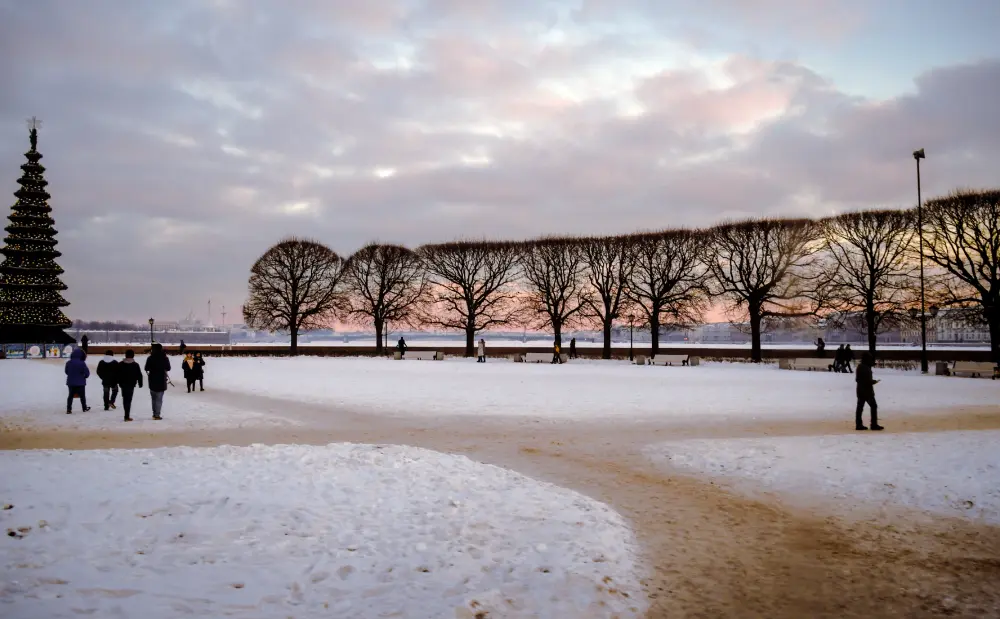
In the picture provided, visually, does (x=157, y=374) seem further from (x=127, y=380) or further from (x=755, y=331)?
(x=755, y=331)

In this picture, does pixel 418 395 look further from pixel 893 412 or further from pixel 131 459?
pixel 893 412

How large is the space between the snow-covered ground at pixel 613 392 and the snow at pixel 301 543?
8308 millimetres

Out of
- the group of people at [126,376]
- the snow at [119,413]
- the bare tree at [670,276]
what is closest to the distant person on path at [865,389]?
the snow at [119,413]

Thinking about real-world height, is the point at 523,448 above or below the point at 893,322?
below

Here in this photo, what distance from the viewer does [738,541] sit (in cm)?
676

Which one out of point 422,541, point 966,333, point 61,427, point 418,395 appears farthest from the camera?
point 966,333

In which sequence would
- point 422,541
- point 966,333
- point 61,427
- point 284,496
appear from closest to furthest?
point 422,541, point 284,496, point 61,427, point 966,333

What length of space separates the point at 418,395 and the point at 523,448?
9.47 m

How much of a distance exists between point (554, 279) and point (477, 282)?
7028 mm

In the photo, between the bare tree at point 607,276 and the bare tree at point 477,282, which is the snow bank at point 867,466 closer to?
the bare tree at point 607,276

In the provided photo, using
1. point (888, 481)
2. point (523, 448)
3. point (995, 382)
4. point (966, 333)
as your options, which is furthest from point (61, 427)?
point (966, 333)

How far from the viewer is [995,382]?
25.4 meters

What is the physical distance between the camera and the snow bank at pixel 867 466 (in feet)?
A: 27.5

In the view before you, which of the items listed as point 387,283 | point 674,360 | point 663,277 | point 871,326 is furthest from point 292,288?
point 871,326
